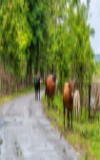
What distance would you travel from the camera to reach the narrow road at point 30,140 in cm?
765

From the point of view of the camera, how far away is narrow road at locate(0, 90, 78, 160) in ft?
25.1

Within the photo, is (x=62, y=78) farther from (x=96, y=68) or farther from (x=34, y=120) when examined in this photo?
(x=34, y=120)

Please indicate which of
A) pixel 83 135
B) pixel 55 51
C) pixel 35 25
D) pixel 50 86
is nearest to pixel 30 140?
pixel 83 135

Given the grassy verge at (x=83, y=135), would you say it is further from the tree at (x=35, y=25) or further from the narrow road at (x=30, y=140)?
the tree at (x=35, y=25)

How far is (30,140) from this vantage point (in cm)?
927

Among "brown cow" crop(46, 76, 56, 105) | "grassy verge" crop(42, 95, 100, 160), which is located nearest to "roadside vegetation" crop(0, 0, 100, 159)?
"grassy verge" crop(42, 95, 100, 160)

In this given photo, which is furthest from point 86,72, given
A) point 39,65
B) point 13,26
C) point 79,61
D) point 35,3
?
point 39,65

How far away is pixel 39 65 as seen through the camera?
1399 inches

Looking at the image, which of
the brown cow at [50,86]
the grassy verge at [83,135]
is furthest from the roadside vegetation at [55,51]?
the brown cow at [50,86]

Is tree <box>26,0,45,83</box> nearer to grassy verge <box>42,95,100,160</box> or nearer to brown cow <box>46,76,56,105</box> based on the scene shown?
brown cow <box>46,76,56,105</box>

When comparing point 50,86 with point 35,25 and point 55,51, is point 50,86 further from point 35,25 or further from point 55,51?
point 35,25

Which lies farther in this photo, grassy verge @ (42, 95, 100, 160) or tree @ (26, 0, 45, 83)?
tree @ (26, 0, 45, 83)

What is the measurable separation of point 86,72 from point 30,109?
369 cm

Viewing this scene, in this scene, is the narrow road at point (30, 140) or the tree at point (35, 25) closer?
the narrow road at point (30, 140)
